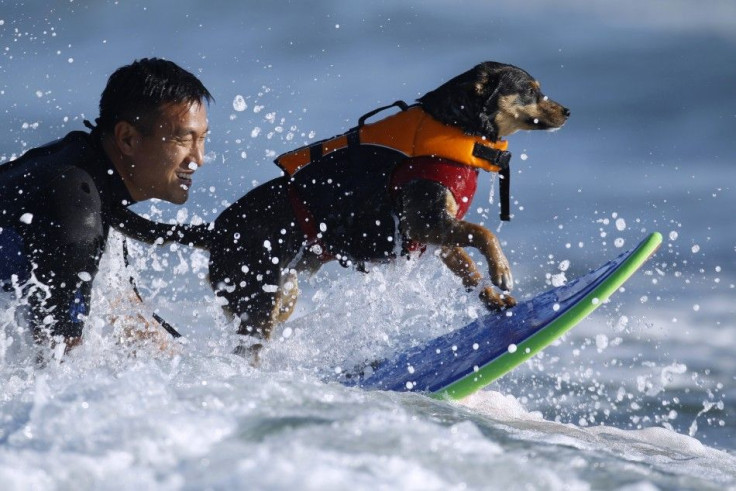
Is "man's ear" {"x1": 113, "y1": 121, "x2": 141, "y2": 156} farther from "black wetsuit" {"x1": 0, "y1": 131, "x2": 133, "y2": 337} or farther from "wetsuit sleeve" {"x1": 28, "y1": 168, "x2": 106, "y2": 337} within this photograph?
"wetsuit sleeve" {"x1": 28, "y1": 168, "x2": 106, "y2": 337}

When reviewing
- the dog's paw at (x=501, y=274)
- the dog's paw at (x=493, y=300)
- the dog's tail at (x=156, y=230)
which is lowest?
the dog's paw at (x=493, y=300)

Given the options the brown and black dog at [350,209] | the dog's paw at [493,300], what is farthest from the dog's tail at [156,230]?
the dog's paw at [493,300]

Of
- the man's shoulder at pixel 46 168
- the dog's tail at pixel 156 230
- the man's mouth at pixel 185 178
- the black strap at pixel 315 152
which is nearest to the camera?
the man's shoulder at pixel 46 168

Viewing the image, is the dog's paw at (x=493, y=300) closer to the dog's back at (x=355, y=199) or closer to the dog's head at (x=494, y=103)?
the dog's back at (x=355, y=199)

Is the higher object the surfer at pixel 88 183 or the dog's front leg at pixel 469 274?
the surfer at pixel 88 183

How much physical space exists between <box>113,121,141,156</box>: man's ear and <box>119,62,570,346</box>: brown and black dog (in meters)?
0.66

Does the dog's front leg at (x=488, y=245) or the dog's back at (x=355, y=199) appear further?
the dog's back at (x=355, y=199)

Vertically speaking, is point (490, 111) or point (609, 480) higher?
point (490, 111)

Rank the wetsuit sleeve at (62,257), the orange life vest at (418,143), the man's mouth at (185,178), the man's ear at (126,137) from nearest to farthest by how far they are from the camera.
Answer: the wetsuit sleeve at (62,257) < the man's ear at (126,137) < the man's mouth at (185,178) < the orange life vest at (418,143)

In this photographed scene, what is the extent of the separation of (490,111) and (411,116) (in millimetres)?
440

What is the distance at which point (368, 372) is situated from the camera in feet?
18.8

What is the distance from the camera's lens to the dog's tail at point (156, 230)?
17.3ft

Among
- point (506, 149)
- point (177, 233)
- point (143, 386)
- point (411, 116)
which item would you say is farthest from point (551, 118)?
point (143, 386)

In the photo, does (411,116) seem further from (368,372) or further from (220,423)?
(220,423)
